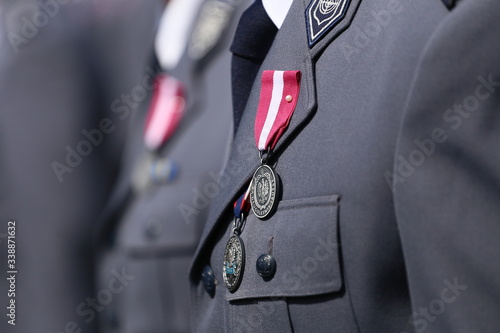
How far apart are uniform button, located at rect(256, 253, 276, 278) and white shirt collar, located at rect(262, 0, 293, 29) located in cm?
34

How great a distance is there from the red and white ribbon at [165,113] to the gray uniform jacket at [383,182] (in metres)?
0.77

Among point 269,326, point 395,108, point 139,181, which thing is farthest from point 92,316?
point 395,108

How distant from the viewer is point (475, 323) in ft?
2.06

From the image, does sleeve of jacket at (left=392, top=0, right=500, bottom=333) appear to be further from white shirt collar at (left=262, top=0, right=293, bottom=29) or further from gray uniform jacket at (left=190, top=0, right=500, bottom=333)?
white shirt collar at (left=262, top=0, right=293, bottom=29)

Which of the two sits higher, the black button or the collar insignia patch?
the collar insignia patch

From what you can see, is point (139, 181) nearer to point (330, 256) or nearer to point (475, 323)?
point (330, 256)

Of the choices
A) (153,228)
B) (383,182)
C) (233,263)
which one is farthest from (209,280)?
(153,228)

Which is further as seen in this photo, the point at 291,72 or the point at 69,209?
the point at 69,209

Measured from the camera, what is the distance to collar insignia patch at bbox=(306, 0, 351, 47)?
32.3 inches

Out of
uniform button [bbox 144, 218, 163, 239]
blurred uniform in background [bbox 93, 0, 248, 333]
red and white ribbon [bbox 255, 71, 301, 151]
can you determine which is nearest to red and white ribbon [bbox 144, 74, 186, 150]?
blurred uniform in background [bbox 93, 0, 248, 333]

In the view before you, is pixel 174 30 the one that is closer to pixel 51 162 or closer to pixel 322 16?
pixel 51 162

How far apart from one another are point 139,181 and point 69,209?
1.28 feet

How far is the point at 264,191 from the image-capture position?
2.71 ft

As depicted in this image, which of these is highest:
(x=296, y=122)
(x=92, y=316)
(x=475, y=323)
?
(x=296, y=122)
